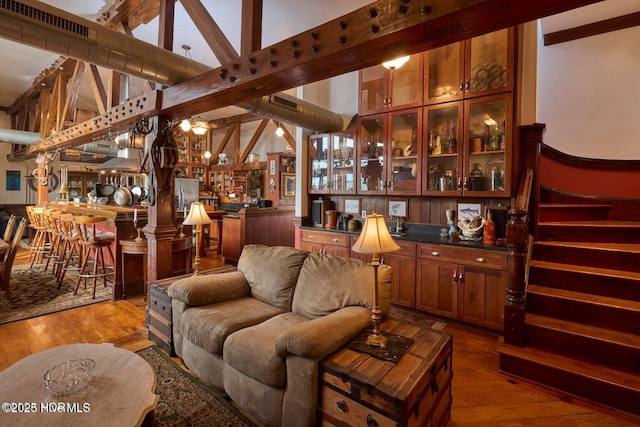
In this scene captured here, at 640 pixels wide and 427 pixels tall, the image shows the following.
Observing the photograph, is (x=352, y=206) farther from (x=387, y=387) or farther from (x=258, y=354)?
(x=387, y=387)

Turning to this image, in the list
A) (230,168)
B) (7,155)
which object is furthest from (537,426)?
(7,155)

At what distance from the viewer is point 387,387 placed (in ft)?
4.31

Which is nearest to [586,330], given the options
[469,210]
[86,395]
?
[469,210]

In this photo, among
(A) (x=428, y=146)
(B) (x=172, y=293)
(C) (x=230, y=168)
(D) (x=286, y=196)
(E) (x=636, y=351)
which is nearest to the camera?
(E) (x=636, y=351)

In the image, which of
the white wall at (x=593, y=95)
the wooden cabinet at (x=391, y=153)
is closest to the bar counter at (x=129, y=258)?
the wooden cabinet at (x=391, y=153)

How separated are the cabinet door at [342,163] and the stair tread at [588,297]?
7.64 feet

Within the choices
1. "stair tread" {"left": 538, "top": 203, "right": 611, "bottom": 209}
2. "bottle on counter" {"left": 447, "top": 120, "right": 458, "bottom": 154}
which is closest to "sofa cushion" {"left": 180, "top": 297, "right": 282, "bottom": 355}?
"bottle on counter" {"left": 447, "top": 120, "right": 458, "bottom": 154}

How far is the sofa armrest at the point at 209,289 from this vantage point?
2.28 metres

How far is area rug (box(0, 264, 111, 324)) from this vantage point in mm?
3457

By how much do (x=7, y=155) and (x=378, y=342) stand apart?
11521 mm

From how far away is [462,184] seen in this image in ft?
11.0

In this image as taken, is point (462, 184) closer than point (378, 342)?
No

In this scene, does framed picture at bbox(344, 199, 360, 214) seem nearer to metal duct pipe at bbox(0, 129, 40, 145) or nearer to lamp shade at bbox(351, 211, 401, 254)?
lamp shade at bbox(351, 211, 401, 254)

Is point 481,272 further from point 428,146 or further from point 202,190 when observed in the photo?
point 202,190
